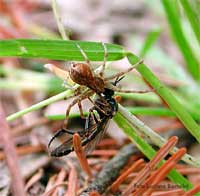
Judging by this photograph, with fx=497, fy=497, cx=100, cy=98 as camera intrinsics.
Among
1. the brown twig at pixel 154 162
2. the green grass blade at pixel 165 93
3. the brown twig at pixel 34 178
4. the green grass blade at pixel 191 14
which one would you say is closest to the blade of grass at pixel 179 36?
the green grass blade at pixel 191 14

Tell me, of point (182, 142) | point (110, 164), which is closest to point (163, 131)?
point (182, 142)

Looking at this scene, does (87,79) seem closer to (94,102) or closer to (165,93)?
(94,102)

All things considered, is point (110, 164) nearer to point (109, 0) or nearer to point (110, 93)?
point (110, 93)

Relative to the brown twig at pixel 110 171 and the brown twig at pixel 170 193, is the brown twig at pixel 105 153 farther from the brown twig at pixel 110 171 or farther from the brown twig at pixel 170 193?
the brown twig at pixel 170 193

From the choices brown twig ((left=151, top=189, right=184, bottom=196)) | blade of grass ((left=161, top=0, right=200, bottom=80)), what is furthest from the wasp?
blade of grass ((left=161, top=0, right=200, bottom=80))

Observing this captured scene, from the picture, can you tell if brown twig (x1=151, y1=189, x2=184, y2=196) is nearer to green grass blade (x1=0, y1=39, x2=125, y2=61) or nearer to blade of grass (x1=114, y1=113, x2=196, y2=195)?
blade of grass (x1=114, y1=113, x2=196, y2=195)

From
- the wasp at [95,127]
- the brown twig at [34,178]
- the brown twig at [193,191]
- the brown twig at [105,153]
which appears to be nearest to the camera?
the brown twig at [193,191]

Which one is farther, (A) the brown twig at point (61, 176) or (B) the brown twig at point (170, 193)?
(A) the brown twig at point (61, 176)
